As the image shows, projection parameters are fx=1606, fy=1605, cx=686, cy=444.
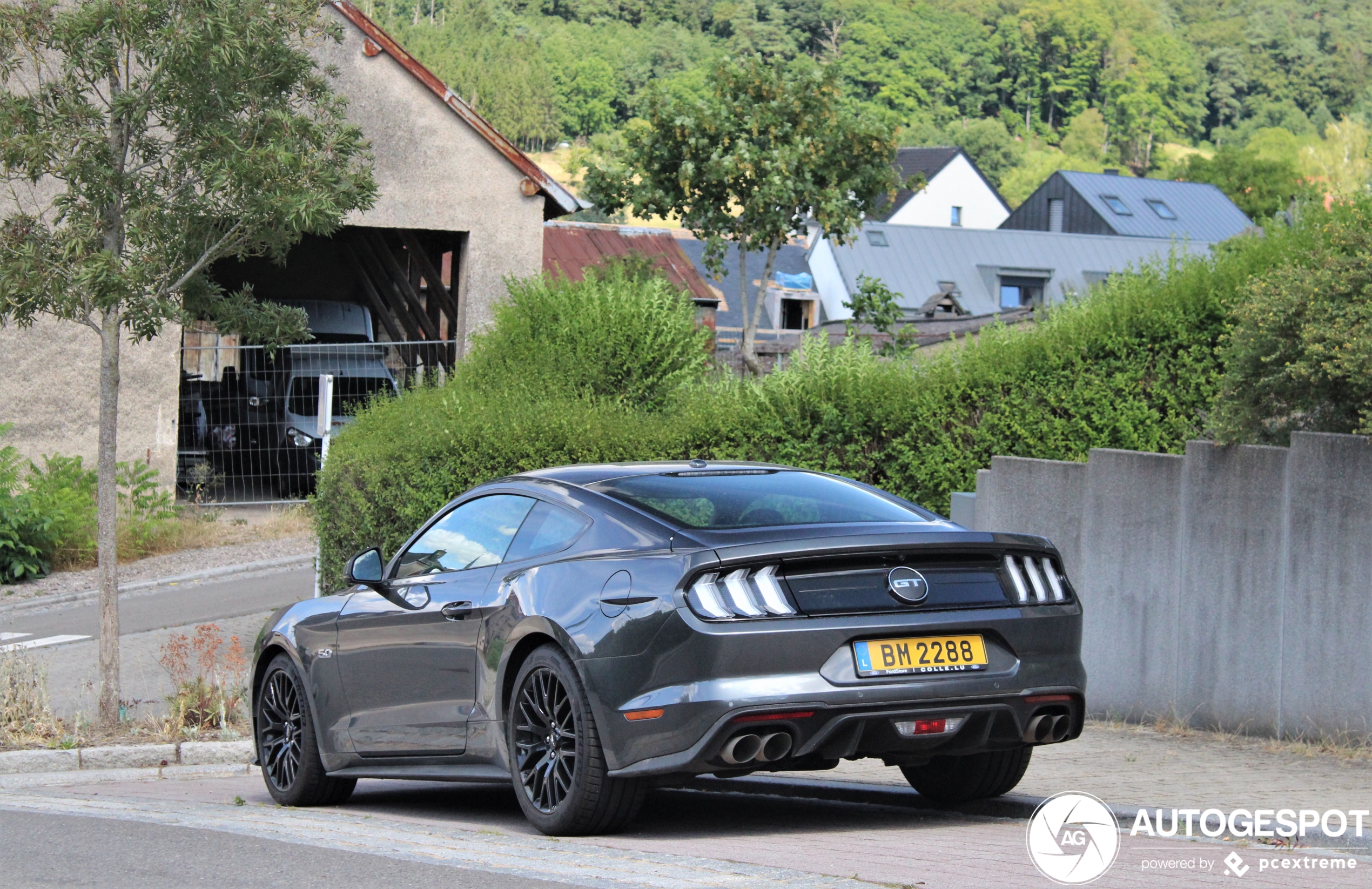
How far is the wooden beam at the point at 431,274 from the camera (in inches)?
969

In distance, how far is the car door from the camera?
657cm

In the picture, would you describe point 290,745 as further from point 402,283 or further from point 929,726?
point 402,283

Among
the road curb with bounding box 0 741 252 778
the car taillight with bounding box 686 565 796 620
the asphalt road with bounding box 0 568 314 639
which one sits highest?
the car taillight with bounding box 686 565 796 620

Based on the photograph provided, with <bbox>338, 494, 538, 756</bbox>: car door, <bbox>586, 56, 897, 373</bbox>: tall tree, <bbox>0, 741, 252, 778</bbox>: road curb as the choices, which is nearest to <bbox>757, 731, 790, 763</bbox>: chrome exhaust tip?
<bbox>338, 494, 538, 756</bbox>: car door

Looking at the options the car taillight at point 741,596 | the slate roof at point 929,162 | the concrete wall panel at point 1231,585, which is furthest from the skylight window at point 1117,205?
the car taillight at point 741,596

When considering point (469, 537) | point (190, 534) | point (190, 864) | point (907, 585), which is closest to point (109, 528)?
point (469, 537)

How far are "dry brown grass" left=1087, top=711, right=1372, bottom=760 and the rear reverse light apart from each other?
117 inches

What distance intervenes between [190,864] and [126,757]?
168 inches

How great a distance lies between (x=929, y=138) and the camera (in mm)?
158375

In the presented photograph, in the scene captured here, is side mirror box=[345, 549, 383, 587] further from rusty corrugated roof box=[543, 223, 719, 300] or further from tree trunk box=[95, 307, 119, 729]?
rusty corrugated roof box=[543, 223, 719, 300]

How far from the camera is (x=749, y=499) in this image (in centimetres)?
633

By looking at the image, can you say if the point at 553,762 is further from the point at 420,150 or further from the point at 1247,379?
the point at 420,150

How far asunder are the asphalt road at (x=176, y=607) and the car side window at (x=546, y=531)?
8.24 meters

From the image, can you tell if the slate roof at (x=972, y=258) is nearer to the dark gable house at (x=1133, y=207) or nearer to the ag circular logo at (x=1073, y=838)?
the dark gable house at (x=1133, y=207)
